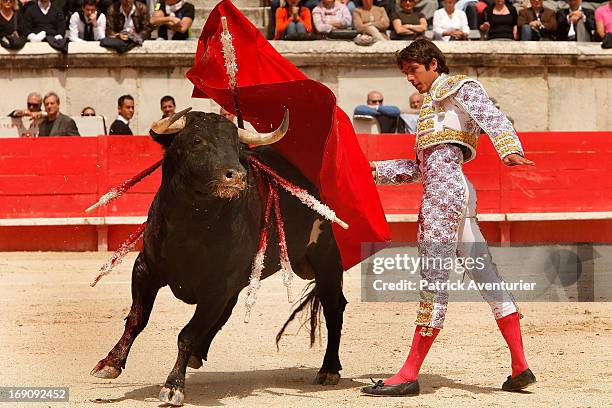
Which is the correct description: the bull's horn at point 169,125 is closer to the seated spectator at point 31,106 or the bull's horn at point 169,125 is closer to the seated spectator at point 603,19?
the seated spectator at point 31,106

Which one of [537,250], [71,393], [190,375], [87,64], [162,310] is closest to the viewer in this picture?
[71,393]

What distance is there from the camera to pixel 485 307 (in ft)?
24.6

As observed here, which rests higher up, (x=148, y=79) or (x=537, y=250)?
(x=148, y=79)

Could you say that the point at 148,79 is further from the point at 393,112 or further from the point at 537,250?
the point at 537,250

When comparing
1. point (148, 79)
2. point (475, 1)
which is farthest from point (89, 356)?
point (475, 1)

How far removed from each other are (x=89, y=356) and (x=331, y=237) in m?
1.22

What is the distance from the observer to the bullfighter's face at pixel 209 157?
459 cm

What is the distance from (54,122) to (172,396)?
6.40 m

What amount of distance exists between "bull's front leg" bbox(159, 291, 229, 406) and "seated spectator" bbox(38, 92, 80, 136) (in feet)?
19.5

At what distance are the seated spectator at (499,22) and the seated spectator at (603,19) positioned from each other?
2.76ft

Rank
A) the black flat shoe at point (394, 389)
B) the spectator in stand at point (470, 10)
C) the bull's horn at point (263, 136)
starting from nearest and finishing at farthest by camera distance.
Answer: the black flat shoe at point (394, 389)
the bull's horn at point (263, 136)
the spectator in stand at point (470, 10)

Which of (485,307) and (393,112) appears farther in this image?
(393,112)

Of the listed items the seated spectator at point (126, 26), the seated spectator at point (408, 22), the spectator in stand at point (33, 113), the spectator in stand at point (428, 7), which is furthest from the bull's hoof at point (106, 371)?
the spectator in stand at point (428, 7)

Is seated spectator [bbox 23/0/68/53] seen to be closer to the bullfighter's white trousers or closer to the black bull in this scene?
the black bull
